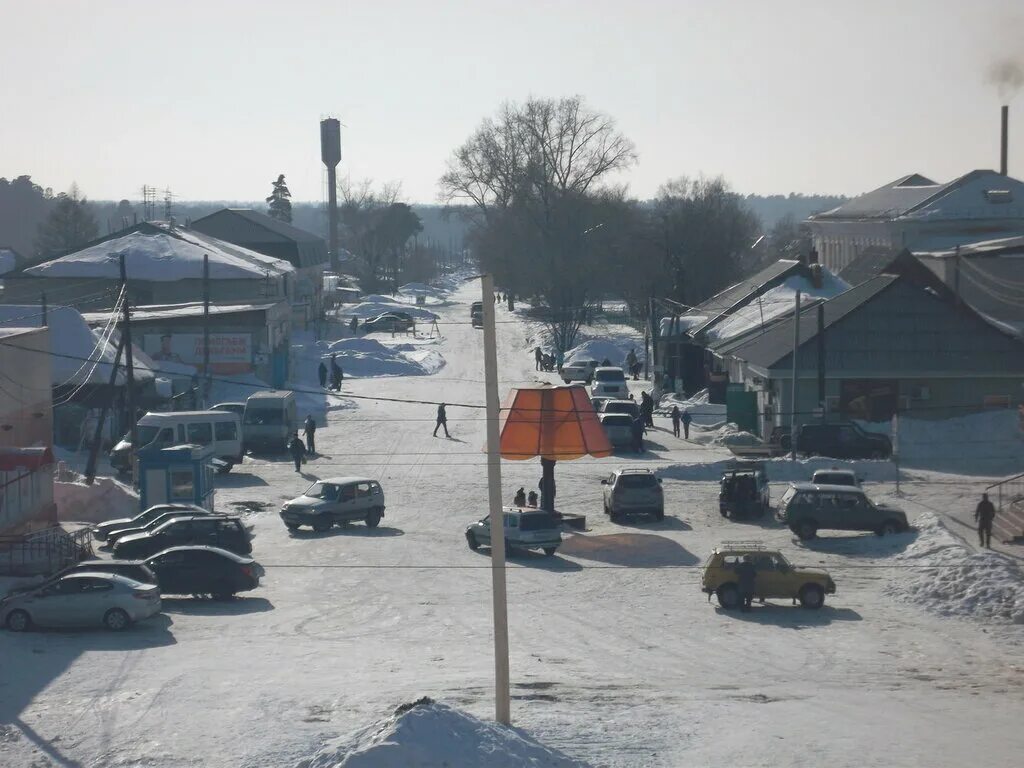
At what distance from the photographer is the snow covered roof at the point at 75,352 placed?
40531 millimetres

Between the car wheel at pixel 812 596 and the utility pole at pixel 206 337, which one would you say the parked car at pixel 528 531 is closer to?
the car wheel at pixel 812 596

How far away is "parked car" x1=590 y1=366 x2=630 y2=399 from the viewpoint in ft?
164

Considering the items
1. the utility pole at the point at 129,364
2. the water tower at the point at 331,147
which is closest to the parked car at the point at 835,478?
the utility pole at the point at 129,364

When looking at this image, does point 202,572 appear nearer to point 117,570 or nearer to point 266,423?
point 117,570

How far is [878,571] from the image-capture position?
969 inches

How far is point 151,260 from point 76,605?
4305cm

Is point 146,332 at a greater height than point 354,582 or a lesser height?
greater

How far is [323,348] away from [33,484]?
135 feet

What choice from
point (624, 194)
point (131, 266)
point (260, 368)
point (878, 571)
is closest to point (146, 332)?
point (260, 368)

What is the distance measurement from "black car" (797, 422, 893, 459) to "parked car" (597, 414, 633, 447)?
5.22 m

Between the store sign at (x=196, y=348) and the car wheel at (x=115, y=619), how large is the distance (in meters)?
32.7

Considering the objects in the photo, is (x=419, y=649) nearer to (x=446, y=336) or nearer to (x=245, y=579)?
(x=245, y=579)

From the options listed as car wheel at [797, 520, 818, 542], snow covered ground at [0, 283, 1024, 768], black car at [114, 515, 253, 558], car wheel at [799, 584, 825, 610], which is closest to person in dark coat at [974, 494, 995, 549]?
snow covered ground at [0, 283, 1024, 768]

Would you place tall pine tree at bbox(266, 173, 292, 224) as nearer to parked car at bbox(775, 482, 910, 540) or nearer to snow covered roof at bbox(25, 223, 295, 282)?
snow covered roof at bbox(25, 223, 295, 282)
